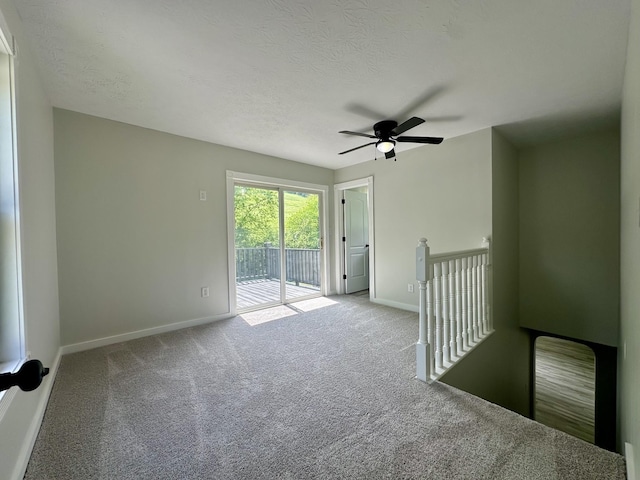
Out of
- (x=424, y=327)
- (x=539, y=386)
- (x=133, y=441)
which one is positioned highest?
(x=424, y=327)

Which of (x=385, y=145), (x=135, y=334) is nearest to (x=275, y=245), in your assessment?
(x=135, y=334)

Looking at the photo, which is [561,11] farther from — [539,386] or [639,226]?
[539,386]

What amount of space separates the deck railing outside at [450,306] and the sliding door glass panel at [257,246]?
237cm

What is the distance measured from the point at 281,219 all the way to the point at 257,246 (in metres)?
0.56

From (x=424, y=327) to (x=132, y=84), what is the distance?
296 cm

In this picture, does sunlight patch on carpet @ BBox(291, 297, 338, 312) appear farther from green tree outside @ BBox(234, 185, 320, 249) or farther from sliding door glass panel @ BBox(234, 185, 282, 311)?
green tree outside @ BBox(234, 185, 320, 249)

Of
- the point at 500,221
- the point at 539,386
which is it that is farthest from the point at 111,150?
the point at 539,386

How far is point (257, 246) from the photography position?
386 cm

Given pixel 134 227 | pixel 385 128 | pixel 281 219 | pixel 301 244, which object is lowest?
pixel 301 244

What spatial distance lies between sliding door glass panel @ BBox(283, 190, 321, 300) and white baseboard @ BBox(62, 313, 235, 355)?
1.22 m

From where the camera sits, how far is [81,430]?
1.53m

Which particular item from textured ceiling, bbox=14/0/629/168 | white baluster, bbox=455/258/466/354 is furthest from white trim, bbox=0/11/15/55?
white baluster, bbox=455/258/466/354

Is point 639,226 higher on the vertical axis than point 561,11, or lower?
lower

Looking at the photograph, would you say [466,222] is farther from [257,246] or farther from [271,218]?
[257,246]
